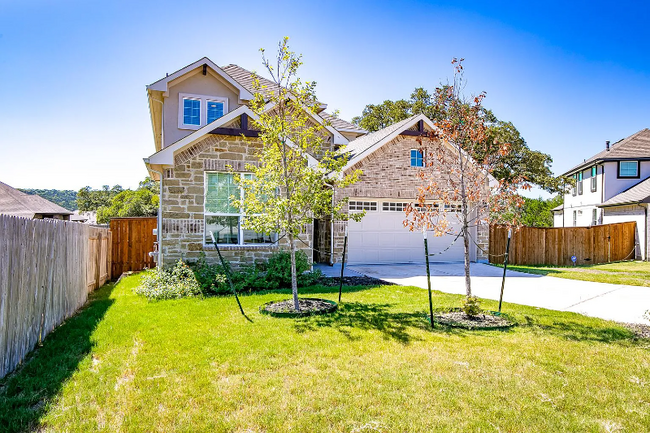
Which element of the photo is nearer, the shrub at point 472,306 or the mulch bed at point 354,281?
the shrub at point 472,306

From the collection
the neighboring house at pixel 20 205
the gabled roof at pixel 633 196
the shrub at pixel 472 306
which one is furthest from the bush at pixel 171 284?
the gabled roof at pixel 633 196

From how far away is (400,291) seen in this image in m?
9.59

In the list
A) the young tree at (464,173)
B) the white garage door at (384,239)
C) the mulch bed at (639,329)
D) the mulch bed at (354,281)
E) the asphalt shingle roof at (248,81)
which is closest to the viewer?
the mulch bed at (639,329)

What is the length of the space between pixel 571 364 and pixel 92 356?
5.75 metres

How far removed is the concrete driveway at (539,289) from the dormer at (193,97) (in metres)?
7.81

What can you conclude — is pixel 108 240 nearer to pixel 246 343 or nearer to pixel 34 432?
pixel 246 343

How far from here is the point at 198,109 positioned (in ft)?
49.5

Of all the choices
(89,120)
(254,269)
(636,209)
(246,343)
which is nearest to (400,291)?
(254,269)

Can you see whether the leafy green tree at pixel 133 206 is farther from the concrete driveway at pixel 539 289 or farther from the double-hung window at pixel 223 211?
the concrete driveway at pixel 539 289

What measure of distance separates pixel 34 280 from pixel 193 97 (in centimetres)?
1108

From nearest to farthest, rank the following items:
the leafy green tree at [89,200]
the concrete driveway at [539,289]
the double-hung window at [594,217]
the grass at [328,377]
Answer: the grass at [328,377], the concrete driveway at [539,289], the double-hung window at [594,217], the leafy green tree at [89,200]

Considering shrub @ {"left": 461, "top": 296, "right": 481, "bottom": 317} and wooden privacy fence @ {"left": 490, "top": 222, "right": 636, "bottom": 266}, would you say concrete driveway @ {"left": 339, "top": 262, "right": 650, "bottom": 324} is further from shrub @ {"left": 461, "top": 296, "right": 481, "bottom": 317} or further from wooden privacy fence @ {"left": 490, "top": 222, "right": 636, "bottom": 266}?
wooden privacy fence @ {"left": 490, "top": 222, "right": 636, "bottom": 266}

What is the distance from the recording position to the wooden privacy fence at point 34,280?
434 centimetres

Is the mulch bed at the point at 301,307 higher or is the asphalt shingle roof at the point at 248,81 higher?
the asphalt shingle roof at the point at 248,81
